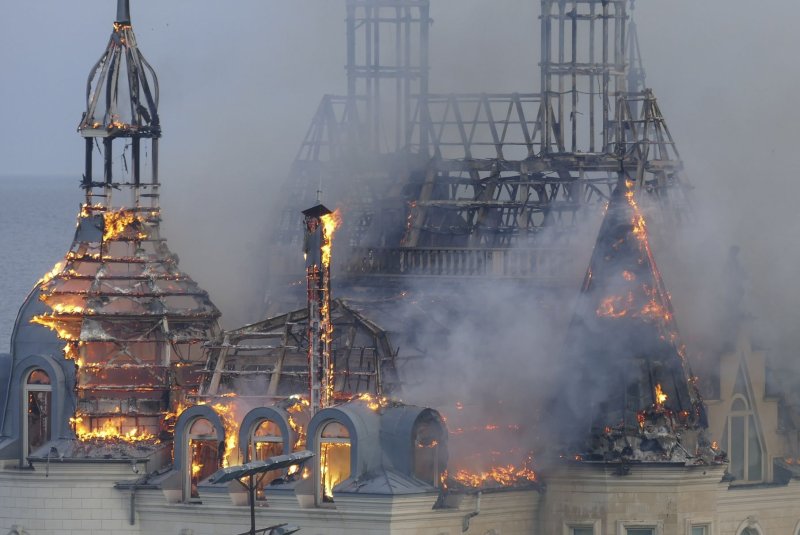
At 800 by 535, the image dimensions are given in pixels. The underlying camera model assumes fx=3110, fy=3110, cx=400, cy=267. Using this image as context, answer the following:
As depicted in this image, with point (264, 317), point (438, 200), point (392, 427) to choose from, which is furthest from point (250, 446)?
point (438, 200)

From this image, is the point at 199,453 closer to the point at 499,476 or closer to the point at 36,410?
the point at 36,410

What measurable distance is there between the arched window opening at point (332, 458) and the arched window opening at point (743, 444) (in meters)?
14.8

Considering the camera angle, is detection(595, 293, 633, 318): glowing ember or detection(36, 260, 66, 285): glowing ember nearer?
detection(595, 293, 633, 318): glowing ember

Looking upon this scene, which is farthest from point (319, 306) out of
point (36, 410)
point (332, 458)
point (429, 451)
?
point (36, 410)

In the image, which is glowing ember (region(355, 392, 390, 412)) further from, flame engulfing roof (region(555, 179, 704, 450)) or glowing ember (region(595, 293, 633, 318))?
glowing ember (region(595, 293, 633, 318))

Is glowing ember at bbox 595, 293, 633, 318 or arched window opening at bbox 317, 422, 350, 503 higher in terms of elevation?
glowing ember at bbox 595, 293, 633, 318

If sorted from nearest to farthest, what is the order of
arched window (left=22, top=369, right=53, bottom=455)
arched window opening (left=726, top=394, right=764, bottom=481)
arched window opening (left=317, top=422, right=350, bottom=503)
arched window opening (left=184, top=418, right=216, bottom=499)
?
arched window opening (left=317, top=422, right=350, bottom=503) < arched window opening (left=184, top=418, right=216, bottom=499) < arched window opening (left=726, top=394, right=764, bottom=481) < arched window (left=22, top=369, right=53, bottom=455)

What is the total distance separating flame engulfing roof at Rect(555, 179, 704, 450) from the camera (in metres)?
101

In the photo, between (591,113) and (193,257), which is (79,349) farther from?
(591,113)

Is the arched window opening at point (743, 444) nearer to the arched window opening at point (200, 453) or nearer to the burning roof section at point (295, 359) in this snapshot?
the burning roof section at point (295, 359)

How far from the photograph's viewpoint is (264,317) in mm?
117750

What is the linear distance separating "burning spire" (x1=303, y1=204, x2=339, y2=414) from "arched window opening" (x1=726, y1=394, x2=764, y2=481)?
14.3 m

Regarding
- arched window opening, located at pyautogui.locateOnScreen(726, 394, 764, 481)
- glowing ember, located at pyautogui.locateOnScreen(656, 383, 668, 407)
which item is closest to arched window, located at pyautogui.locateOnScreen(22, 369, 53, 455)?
glowing ember, located at pyautogui.locateOnScreen(656, 383, 668, 407)

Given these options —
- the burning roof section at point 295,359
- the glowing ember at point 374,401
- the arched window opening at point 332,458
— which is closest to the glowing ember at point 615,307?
the burning roof section at point 295,359
